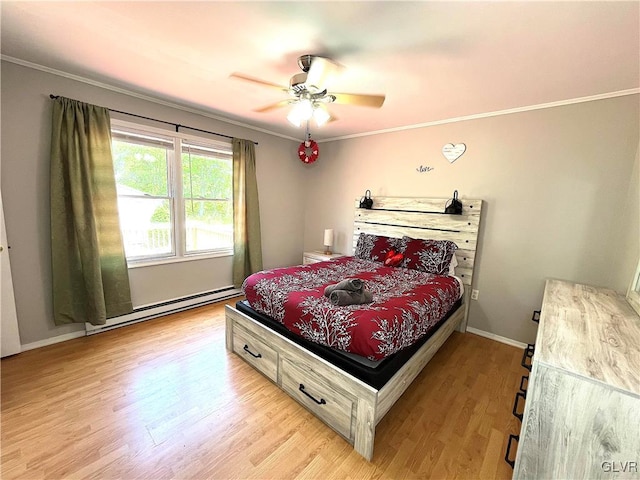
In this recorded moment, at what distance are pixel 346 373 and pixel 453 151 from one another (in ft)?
8.97

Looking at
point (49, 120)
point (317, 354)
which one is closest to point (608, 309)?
point (317, 354)

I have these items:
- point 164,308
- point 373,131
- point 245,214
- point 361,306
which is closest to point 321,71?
point 361,306

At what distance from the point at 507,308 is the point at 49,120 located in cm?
473

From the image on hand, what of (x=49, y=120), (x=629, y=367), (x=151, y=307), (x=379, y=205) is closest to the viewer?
(x=629, y=367)

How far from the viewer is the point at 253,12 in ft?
4.71

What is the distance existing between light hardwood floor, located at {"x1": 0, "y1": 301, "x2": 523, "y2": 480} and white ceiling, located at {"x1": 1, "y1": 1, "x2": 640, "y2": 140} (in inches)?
94.6

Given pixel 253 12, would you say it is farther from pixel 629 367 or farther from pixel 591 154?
pixel 591 154

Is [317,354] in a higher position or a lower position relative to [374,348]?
lower

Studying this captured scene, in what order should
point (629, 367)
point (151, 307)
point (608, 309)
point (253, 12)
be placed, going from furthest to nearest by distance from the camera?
point (151, 307) → point (608, 309) → point (253, 12) → point (629, 367)

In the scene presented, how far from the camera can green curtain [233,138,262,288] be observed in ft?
11.8

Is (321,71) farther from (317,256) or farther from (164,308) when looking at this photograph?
(164,308)

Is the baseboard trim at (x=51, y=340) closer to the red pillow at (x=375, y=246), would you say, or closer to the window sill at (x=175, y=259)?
the window sill at (x=175, y=259)

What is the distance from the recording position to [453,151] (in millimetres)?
3066

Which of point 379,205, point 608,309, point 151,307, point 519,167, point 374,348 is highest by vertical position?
point 519,167
